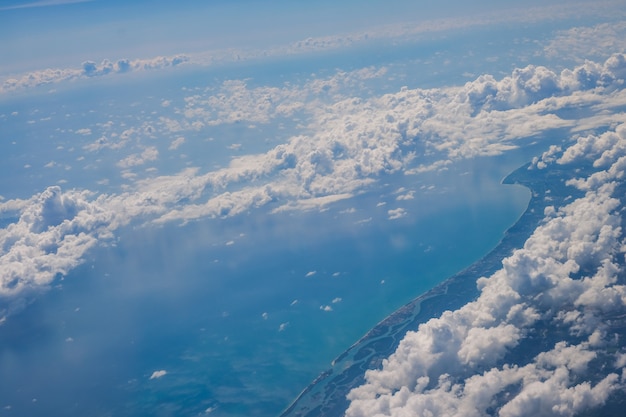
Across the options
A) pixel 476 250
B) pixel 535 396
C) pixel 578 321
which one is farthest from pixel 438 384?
pixel 476 250

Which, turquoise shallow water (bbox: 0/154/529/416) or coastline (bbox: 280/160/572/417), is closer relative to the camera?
coastline (bbox: 280/160/572/417)

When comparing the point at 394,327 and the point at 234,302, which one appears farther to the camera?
the point at 234,302

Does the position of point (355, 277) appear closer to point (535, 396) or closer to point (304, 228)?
point (304, 228)

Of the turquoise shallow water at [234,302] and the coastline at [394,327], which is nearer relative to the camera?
the coastline at [394,327]
